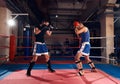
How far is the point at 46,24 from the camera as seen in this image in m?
5.30

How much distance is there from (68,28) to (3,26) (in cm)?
947

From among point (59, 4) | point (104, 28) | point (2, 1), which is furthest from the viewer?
point (59, 4)

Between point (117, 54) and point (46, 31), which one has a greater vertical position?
point (46, 31)

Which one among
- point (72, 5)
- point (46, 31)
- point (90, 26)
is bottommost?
point (46, 31)

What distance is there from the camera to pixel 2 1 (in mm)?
7559

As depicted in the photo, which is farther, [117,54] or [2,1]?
[117,54]

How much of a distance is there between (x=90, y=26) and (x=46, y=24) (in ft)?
28.5

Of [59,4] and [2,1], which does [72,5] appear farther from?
[2,1]

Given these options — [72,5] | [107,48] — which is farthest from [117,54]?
[72,5]

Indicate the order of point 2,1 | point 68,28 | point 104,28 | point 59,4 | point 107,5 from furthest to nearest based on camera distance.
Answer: point 68,28, point 59,4, point 104,28, point 107,5, point 2,1

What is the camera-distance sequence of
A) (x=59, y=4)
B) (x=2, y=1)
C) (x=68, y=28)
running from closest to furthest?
(x=2, y=1), (x=59, y=4), (x=68, y=28)

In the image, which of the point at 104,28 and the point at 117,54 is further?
the point at 104,28

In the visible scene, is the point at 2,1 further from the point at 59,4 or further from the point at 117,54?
the point at 117,54

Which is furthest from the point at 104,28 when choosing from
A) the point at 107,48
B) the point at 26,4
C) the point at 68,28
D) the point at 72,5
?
the point at 68,28
